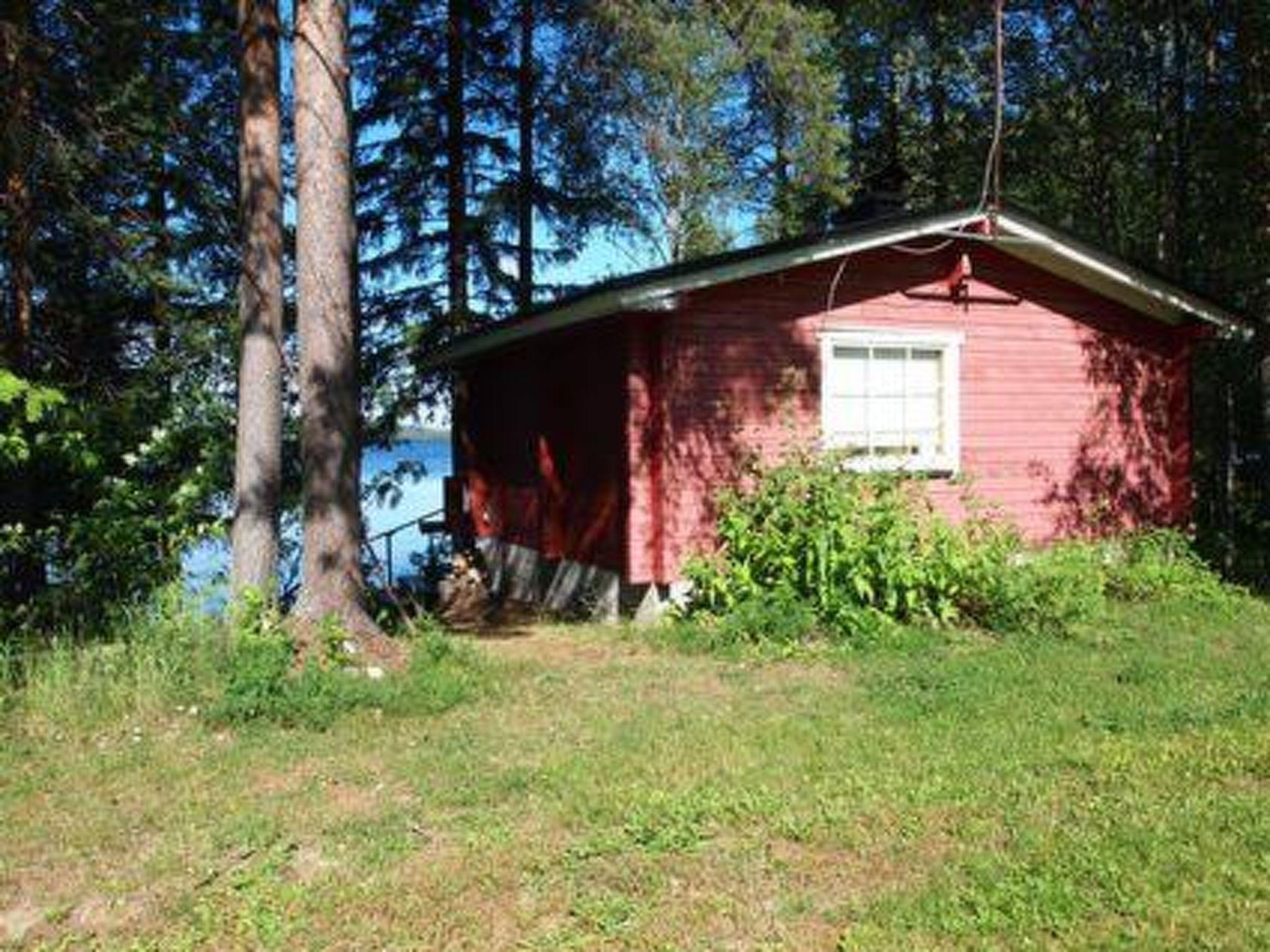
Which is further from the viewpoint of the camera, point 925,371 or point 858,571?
point 925,371

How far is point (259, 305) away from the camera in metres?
8.74

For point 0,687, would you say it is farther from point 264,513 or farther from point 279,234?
point 279,234

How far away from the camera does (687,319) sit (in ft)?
32.2

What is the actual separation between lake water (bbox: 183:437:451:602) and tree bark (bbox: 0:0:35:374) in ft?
12.6

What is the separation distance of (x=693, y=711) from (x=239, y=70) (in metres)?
5.96

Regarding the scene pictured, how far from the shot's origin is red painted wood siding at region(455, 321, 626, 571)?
1029 centimetres

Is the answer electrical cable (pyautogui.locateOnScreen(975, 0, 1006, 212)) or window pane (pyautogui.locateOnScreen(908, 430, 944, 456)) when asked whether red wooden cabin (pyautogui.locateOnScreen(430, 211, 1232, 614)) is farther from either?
electrical cable (pyautogui.locateOnScreen(975, 0, 1006, 212))

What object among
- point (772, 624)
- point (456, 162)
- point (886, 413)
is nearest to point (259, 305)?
point (772, 624)

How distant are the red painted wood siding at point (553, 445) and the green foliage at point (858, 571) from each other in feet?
3.77

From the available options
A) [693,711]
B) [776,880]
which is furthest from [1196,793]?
[693,711]

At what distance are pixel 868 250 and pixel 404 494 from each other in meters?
8.65

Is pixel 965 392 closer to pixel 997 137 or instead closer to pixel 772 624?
pixel 997 137

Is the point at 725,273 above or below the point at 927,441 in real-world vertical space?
above

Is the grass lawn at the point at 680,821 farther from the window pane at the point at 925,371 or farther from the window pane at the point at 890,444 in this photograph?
the window pane at the point at 925,371
